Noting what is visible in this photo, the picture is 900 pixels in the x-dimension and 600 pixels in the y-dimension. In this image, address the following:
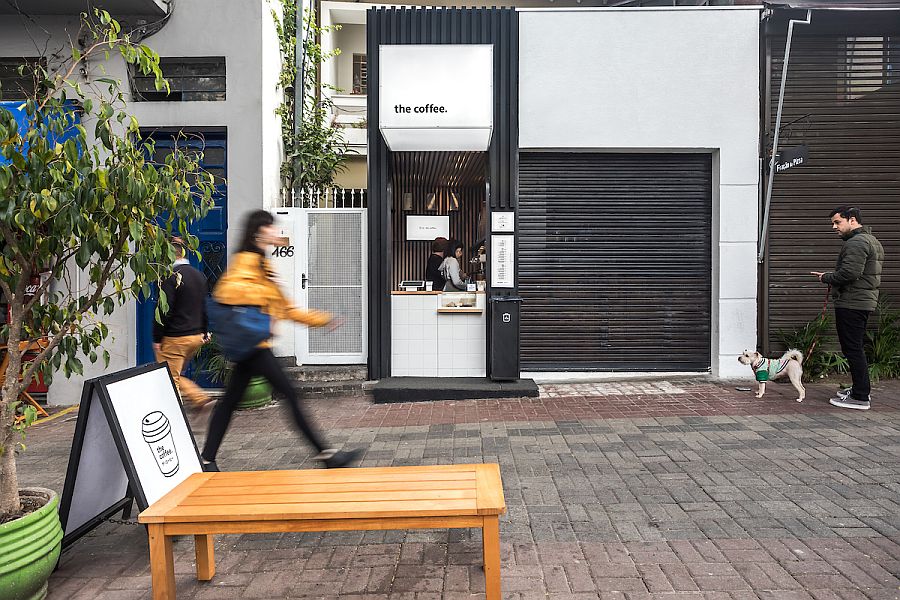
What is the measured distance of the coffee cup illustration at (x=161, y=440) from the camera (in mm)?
3396

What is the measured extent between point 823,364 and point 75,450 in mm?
8337

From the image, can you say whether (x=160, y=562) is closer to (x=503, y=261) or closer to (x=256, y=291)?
(x=256, y=291)

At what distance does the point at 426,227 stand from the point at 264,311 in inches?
284

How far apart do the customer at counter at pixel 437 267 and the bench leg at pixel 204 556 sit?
5.86m

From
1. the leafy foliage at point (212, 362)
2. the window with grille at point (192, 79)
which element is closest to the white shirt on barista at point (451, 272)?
the leafy foliage at point (212, 362)

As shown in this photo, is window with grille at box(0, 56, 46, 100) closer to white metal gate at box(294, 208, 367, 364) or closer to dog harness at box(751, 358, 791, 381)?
white metal gate at box(294, 208, 367, 364)

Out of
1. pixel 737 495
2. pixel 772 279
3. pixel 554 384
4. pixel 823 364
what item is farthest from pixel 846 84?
pixel 737 495

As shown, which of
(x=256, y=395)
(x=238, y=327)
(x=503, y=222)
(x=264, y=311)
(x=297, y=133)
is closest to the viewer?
(x=238, y=327)

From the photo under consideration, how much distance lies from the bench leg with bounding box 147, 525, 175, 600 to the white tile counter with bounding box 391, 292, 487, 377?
5.45 m

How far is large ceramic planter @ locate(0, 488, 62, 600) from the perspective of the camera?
106 inches

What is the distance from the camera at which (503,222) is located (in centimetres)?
790

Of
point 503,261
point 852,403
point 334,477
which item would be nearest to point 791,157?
point 852,403

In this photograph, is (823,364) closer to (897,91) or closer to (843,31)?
(897,91)

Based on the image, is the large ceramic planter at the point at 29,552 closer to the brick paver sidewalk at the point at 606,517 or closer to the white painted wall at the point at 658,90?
the brick paver sidewalk at the point at 606,517
